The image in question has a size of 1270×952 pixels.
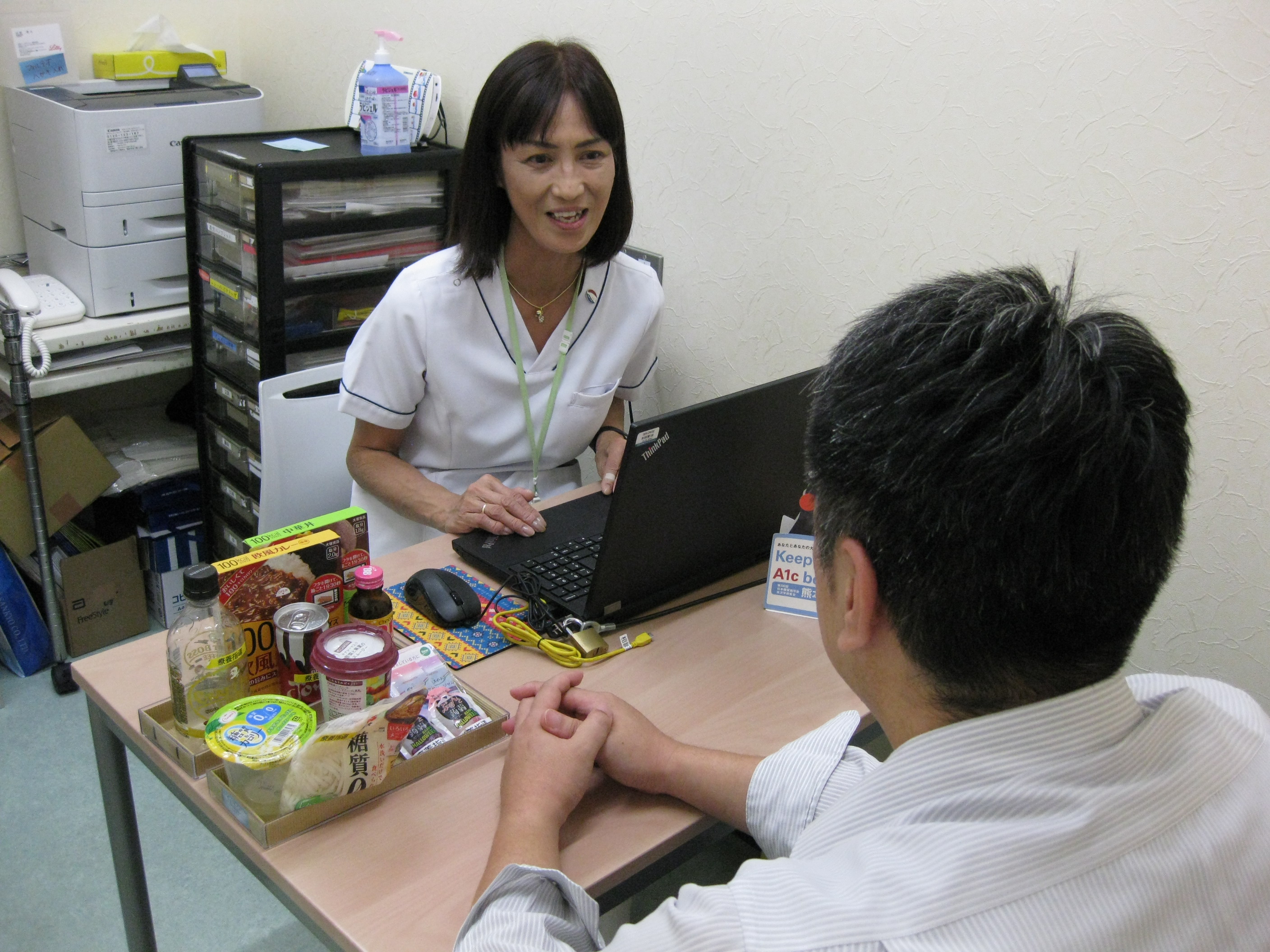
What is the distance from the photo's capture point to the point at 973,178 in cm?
178

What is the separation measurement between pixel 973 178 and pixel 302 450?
49.8 inches

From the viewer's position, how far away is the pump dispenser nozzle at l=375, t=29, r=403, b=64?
249 cm

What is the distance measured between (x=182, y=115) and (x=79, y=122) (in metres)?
0.24

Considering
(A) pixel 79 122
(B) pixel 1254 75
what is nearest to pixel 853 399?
(B) pixel 1254 75

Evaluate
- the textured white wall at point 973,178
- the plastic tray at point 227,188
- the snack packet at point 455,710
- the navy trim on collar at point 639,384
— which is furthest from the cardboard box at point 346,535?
the plastic tray at point 227,188

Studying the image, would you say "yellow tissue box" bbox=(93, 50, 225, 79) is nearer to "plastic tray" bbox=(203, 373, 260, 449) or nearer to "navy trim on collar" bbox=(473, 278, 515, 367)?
"plastic tray" bbox=(203, 373, 260, 449)

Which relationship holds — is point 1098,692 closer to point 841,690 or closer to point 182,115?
point 841,690

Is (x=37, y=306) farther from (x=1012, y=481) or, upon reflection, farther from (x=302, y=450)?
(x=1012, y=481)

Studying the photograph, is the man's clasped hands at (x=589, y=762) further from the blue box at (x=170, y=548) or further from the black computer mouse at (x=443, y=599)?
the blue box at (x=170, y=548)

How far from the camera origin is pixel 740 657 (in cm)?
144

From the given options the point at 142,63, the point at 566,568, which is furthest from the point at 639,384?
the point at 142,63

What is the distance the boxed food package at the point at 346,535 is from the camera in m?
1.20

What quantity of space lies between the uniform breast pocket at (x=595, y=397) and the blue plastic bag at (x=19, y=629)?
4.89 ft

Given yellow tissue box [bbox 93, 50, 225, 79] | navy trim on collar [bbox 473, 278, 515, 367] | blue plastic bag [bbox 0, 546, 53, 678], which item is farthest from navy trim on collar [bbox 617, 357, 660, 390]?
yellow tissue box [bbox 93, 50, 225, 79]
